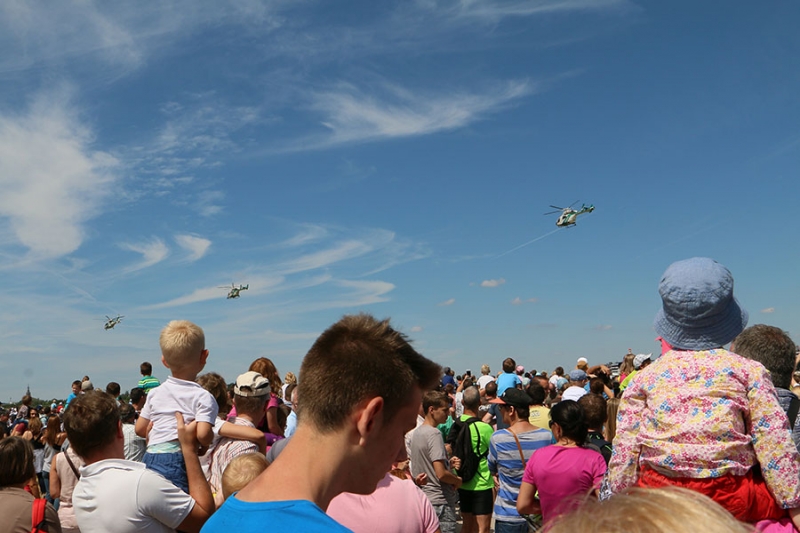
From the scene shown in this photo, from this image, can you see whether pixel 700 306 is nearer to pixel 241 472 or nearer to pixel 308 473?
pixel 308 473

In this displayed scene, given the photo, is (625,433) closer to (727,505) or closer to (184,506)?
(727,505)

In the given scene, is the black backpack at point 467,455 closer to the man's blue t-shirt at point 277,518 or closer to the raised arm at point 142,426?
the raised arm at point 142,426

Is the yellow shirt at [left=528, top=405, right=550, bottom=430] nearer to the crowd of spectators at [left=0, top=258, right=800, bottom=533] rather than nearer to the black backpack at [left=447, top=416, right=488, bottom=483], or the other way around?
the black backpack at [left=447, top=416, right=488, bottom=483]

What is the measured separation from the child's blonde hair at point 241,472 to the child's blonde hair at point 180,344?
2.62ft

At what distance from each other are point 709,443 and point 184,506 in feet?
8.33

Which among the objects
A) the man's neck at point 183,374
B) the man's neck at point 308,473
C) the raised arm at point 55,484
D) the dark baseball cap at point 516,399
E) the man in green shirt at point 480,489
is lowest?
the man in green shirt at point 480,489

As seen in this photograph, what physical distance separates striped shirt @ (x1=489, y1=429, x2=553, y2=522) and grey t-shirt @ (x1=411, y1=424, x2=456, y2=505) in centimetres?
60

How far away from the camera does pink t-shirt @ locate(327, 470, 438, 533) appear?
3199 mm

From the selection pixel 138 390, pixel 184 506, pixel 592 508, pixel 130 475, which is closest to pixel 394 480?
pixel 184 506

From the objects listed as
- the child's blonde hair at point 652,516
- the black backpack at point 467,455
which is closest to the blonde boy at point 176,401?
the child's blonde hair at point 652,516

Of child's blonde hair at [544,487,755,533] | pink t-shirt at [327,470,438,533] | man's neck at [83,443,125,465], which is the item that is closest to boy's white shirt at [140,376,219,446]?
man's neck at [83,443,125,465]

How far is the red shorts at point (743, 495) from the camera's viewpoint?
252 centimetres

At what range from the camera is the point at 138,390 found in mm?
8883

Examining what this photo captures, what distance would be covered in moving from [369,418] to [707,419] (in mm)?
1543
